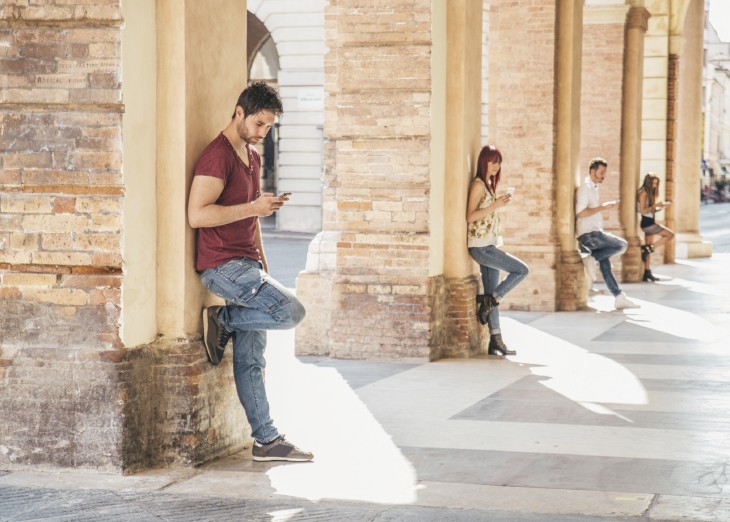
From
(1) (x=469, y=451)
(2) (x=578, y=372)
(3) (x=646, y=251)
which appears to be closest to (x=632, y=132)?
(3) (x=646, y=251)

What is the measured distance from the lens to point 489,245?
Result: 1049cm

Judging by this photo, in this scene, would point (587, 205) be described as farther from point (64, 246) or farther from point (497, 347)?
point (64, 246)

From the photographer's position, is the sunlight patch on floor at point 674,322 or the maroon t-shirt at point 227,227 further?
the sunlight patch on floor at point 674,322

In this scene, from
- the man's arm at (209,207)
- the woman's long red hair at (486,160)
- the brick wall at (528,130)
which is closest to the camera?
A: the man's arm at (209,207)

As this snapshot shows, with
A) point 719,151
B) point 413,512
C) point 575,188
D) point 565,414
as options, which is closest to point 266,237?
point 575,188

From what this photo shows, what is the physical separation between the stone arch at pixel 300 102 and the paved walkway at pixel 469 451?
2198 centimetres

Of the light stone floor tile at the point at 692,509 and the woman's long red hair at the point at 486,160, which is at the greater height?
the woman's long red hair at the point at 486,160

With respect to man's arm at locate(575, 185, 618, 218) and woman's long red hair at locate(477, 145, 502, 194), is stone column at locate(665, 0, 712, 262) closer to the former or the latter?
man's arm at locate(575, 185, 618, 218)

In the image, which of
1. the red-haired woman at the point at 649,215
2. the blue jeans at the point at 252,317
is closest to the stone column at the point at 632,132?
the red-haired woman at the point at 649,215

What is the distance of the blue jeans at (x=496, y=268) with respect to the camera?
34.3 ft

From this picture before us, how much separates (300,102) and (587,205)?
19280 mm

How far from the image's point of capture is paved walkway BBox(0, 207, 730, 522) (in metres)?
5.29

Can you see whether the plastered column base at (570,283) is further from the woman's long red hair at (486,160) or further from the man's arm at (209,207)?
the man's arm at (209,207)

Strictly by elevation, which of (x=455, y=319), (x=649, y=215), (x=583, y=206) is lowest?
(x=455, y=319)
